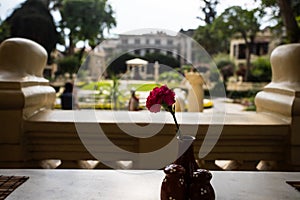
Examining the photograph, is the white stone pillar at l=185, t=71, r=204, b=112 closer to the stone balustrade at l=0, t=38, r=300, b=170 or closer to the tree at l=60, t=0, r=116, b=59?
the stone balustrade at l=0, t=38, r=300, b=170

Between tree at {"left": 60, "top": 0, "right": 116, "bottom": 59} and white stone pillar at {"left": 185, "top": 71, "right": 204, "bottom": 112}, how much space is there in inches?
145

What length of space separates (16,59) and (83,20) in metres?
5.92

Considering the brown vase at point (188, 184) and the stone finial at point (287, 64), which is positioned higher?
the stone finial at point (287, 64)

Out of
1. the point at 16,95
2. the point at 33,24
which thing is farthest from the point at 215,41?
the point at 16,95

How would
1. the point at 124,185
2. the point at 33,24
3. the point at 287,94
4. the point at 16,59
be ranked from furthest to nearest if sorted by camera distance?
the point at 33,24 < the point at 16,59 < the point at 287,94 < the point at 124,185

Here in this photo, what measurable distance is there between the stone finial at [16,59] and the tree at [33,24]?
5.09 m

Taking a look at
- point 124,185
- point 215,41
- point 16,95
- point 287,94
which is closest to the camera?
point 124,185

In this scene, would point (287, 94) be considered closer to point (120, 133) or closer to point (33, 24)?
point (120, 133)

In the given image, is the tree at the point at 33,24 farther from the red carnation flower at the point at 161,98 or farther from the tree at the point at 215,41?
the red carnation flower at the point at 161,98

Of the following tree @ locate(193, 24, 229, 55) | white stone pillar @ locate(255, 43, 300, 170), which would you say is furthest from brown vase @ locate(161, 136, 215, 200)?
tree @ locate(193, 24, 229, 55)

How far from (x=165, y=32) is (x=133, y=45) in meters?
0.23

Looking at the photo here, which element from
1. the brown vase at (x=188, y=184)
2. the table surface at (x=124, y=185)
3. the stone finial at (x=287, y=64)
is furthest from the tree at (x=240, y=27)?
the brown vase at (x=188, y=184)

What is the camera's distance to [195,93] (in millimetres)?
4004

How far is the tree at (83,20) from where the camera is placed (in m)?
7.53
